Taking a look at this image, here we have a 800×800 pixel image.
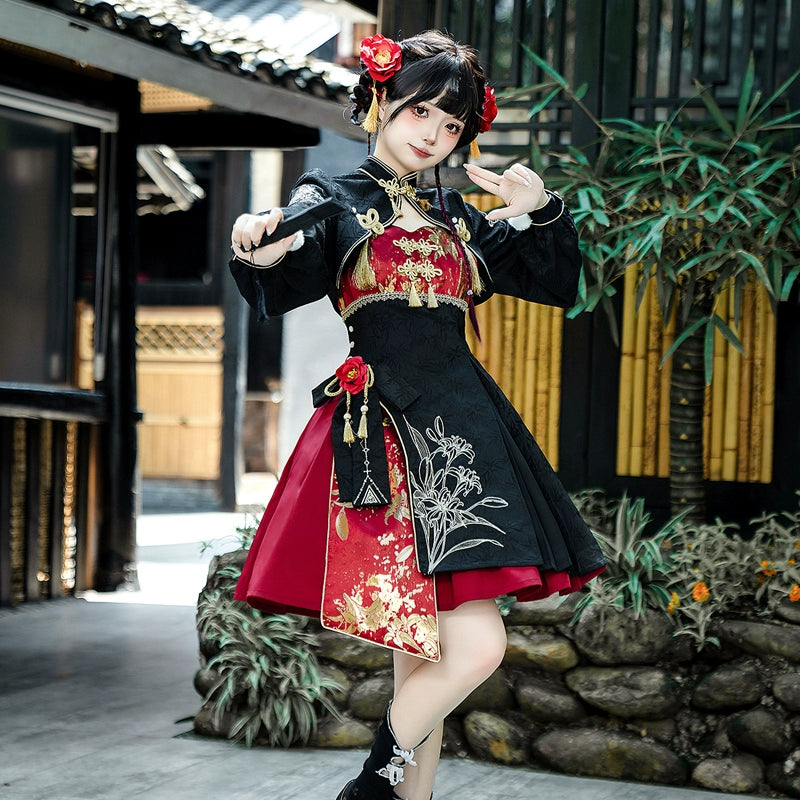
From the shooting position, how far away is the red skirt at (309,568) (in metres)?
2.52

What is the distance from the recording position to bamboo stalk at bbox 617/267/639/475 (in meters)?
5.02

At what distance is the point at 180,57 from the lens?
5887 mm

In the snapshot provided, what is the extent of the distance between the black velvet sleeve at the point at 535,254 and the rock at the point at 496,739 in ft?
5.08

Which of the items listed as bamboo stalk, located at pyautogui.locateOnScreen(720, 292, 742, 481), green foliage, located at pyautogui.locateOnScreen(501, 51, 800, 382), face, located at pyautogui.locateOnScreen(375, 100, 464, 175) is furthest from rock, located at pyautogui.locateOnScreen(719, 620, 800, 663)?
face, located at pyautogui.locateOnScreen(375, 100, 464, 175)

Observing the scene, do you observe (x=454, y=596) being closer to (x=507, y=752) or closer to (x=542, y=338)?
(x=507, y=752)

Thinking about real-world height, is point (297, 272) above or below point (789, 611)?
above

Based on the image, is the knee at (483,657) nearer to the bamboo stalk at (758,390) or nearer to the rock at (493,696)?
the rock at (493,696)

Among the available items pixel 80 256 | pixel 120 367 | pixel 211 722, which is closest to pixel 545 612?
pixel 211 722

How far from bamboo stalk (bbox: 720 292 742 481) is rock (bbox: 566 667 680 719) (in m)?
1.33

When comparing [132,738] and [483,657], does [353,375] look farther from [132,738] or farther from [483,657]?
[132,738]

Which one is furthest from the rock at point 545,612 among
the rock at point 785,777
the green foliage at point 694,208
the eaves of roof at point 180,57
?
the eaves of roof at point 180,57

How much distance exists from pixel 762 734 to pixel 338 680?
1364mm

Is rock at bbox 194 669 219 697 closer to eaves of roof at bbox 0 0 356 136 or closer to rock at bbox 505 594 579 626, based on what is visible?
rock at bbox 505 594 579 626

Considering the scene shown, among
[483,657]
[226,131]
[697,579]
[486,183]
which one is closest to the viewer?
[483,657]
